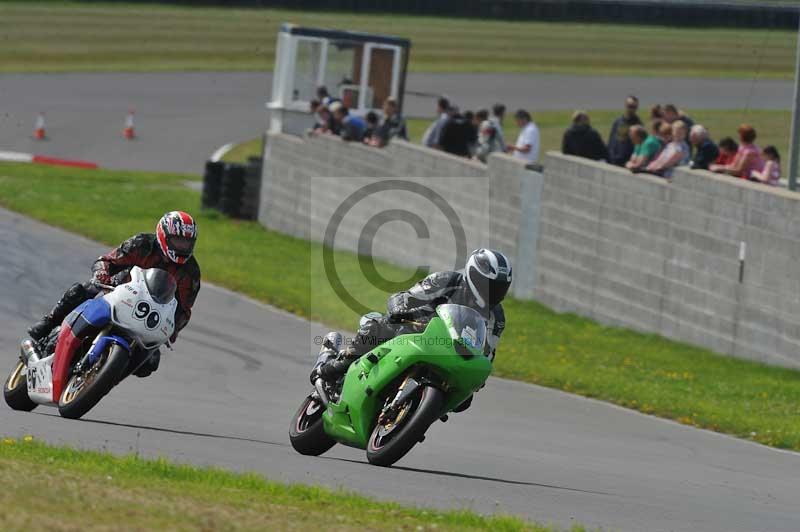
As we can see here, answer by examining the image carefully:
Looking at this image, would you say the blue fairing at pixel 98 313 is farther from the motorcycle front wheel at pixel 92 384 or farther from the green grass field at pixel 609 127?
the green grass field at pixel 609 127

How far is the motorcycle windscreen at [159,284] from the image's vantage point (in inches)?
415

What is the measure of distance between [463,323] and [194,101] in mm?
35126

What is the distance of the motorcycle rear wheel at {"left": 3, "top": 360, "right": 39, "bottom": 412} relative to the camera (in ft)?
36.3

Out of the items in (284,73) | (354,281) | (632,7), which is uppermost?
(632,7)

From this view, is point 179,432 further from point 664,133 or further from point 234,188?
point 234,188

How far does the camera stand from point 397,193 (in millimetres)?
24516

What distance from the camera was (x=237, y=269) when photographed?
74.5 ft

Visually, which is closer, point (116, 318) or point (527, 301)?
point (116, 318)

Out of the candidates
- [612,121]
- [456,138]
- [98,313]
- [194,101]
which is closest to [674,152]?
[456,138]

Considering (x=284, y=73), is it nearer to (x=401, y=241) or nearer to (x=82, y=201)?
(x=82, y=201)

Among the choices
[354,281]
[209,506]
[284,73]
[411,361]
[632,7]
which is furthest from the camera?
[632,7]

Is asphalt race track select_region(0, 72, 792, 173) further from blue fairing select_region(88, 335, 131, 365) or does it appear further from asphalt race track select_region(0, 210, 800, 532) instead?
blue fairing select_region(88, 335, 131, 365)

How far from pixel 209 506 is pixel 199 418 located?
15.3ft

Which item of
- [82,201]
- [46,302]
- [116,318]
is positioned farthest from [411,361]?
[82,201]
